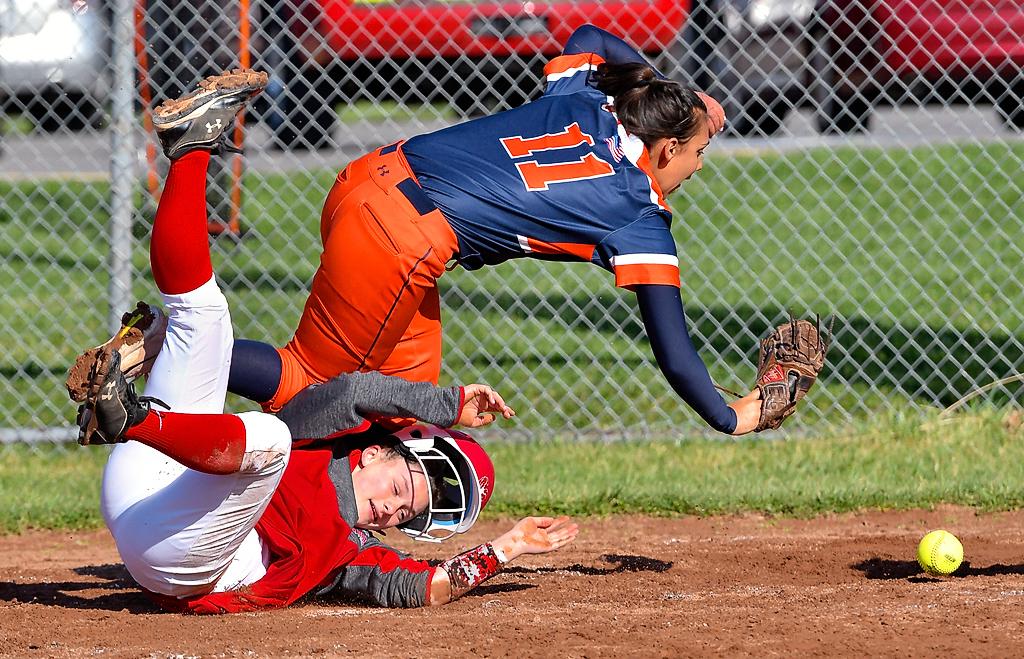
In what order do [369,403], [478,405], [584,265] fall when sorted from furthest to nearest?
[584,265] → [478,405] → [369,403]

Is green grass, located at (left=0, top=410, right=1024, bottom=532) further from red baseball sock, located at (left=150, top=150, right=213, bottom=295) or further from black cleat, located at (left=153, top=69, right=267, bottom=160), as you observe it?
black cleat, located at (left=153, top=69, right=267, bottom=160)

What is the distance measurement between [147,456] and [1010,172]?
7.41 m

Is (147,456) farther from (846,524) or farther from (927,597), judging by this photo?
(846,524)

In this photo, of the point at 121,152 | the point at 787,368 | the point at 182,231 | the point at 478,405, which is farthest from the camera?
the point at 121,152

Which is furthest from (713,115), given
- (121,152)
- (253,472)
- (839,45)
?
(839,45)

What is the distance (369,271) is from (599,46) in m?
1.28

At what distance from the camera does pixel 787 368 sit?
3.89 meters

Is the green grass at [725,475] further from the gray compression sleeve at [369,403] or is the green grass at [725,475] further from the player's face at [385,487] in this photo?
the gray compression sleeve at [369,403]

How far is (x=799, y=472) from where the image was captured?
218 inches

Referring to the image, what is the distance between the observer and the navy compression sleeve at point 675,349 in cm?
357

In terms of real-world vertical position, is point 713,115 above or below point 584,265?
above

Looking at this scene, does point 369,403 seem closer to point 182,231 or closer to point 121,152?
point 182,231

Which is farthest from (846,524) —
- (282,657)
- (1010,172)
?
(1010,172)

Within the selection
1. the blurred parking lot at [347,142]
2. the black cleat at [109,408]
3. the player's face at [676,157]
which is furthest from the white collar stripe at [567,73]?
the blurred parking lot at [347,142]
